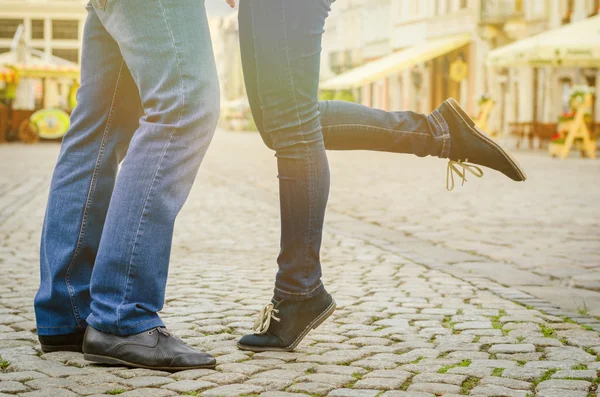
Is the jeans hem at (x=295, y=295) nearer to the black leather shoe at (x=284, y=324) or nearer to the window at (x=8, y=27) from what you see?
the black leather shoe at (x=284, y=324)

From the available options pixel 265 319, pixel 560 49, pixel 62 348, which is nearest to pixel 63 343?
pixel 62 348

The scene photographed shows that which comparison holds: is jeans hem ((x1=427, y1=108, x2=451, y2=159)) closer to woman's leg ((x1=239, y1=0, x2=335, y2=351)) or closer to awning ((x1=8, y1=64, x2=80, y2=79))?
woman's leg ((x1=239, y1=0, x2=335, y2=351))

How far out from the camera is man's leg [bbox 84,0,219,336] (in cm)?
286

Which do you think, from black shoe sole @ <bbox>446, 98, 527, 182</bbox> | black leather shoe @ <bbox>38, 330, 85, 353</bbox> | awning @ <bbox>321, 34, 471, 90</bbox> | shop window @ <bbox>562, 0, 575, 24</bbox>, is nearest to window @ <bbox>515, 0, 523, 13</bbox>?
awning @ <bbox>321, 34, 471, 90</bbox>

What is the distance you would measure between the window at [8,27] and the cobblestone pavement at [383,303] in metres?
61.7

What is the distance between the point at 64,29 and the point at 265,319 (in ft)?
222

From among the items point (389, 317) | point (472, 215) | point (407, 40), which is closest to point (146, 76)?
point (389, 317)

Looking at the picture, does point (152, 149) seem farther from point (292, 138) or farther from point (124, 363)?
point (124, 363)

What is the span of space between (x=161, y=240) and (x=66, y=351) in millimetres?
541

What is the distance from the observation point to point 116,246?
113 inches

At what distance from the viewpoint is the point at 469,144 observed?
136 inches

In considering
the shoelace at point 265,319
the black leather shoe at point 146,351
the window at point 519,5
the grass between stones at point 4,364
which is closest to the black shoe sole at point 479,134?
the shoelace at point 265,319

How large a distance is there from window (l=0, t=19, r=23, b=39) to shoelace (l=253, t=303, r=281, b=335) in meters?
68.4

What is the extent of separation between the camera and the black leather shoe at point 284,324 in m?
3.22
